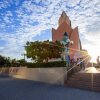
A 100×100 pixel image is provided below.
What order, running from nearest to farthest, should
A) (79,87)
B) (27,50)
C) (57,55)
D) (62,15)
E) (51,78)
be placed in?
(79,87) → (51,78) → (27,50) → (57,55) → (62,15)

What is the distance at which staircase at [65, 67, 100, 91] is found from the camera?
1619 cm

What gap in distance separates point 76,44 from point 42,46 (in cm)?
4361

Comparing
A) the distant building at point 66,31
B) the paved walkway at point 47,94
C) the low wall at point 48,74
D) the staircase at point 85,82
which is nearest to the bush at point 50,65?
the low wall at point 48,74

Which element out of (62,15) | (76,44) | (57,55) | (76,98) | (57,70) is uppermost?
(62,15)

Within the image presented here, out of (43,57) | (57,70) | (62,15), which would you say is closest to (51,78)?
(57,70)

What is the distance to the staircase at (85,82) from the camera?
1619cm

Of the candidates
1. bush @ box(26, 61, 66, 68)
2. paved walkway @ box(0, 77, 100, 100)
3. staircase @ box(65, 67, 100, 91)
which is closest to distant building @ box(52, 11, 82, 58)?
bush @ box(26, 61, 66, 68)

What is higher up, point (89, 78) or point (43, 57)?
point (43, 57)

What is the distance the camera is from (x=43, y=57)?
1636 inches

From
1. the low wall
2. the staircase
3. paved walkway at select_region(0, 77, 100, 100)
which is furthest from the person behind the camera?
the low wall

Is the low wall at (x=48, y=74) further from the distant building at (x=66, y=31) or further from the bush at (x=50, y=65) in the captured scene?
the distant building at (x=66, y=31)

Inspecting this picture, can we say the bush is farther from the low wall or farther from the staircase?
the staircase

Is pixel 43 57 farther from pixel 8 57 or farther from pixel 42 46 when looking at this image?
pixel 8 57

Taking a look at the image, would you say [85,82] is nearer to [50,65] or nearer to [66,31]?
[50,65]
